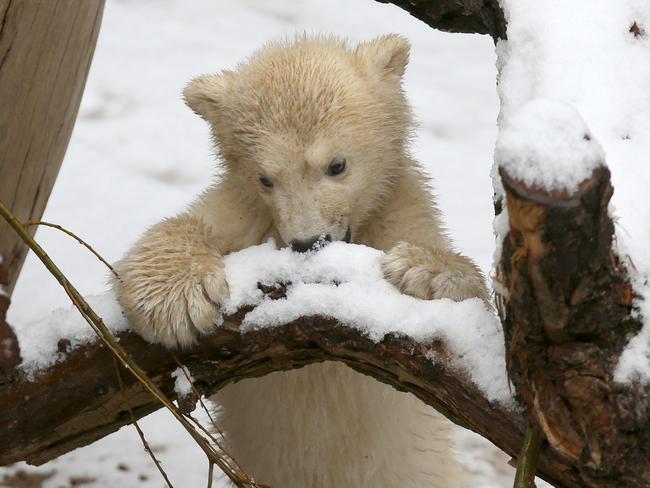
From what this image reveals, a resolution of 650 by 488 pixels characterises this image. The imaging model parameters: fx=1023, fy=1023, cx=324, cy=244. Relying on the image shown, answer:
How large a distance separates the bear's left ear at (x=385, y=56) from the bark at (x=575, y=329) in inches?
63.8

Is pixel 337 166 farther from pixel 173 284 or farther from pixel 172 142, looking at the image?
pixel 172 142

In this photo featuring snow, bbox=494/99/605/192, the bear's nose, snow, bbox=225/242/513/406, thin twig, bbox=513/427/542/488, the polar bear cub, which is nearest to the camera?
snow, bbox=494/99/605/192

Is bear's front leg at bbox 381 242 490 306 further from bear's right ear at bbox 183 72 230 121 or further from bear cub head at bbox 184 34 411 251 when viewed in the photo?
bear's right ear at bbox 183 72 230 121

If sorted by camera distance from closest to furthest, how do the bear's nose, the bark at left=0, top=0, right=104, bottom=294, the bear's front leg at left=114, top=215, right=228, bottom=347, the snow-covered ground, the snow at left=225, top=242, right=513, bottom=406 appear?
the snow at left=225, top=242, right=513, bottom=406 < the bear's front leg at left=114, top=215, right=228, bottom=347 < the bear's nose < the bark at left=0, top=0, right=104, bottom=294 < the snow-covered ground

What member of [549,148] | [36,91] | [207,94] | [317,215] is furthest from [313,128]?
[549,148]

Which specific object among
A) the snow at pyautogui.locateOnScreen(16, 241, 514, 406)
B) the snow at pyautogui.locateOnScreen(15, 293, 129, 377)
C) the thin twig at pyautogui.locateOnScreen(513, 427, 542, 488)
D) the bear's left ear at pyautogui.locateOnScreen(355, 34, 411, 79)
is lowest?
the thin twig at pyautogui.locateOnScreen(513, 427, 542, 488)

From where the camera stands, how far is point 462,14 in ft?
11.6

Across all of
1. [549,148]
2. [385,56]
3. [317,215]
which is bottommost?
[549,148]

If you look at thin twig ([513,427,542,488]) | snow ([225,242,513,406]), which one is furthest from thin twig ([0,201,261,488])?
thin twig ([513,427,542,488])

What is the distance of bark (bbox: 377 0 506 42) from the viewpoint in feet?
10.6

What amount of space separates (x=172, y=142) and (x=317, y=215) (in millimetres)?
3901

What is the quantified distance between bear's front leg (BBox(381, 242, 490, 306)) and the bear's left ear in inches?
31.5

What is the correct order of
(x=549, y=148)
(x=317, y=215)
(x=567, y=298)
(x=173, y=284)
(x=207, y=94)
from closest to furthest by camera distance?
1. (x=549, y=148)
2. (x=567, y=298)
3. (x=173, y=284)
4. (x=317, y=215)
5. (x=207, y=94)

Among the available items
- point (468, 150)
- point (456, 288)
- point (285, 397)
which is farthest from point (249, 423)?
point (468, 150)
